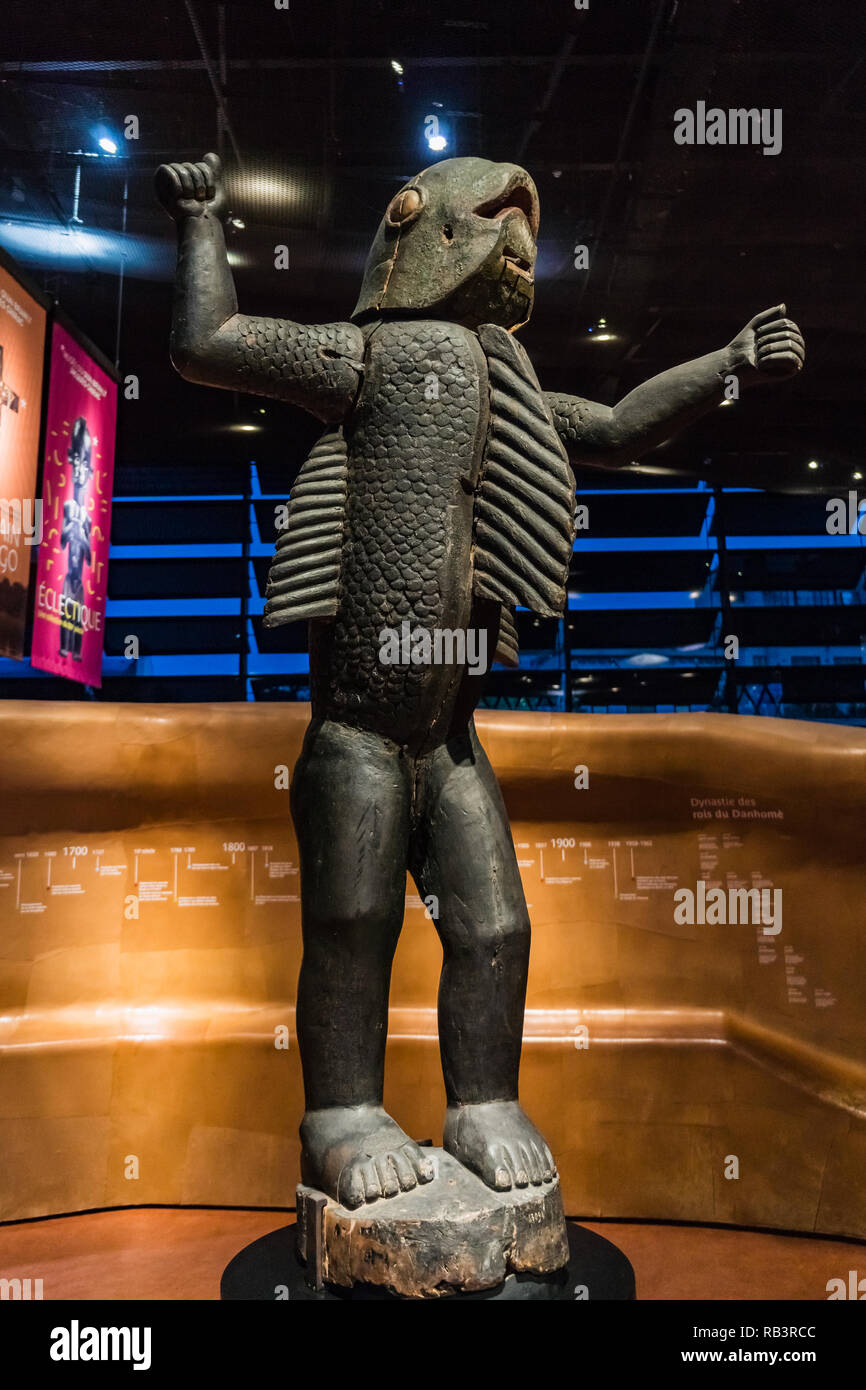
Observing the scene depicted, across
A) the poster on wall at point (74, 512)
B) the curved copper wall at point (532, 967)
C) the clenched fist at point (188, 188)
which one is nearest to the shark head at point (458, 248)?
the clenched fist at point (188, 188)

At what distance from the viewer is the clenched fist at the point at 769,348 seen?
185 centimetres

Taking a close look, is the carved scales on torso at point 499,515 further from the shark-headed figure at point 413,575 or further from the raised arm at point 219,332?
the raised arm at point 219,332

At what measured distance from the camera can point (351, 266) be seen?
11.6ft

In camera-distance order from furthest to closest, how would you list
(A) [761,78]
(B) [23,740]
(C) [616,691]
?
1. (C) [616,691]
2. (A) [761,78]
3. (B) [23,740]

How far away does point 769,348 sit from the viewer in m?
1.85

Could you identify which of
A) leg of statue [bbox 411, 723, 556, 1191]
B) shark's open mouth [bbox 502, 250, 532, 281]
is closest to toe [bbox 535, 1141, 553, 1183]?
leg of statue [bbox 411, 723, 556, 1191]

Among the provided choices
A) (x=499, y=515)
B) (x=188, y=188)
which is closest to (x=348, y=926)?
(x=499, y=515)

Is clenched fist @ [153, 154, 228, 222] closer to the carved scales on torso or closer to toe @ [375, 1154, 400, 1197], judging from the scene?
the carved scales on torso

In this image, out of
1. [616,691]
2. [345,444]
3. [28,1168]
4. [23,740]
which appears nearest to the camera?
[345,444]

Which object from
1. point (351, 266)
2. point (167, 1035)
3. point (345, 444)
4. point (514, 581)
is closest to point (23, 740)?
point (167, 1035)

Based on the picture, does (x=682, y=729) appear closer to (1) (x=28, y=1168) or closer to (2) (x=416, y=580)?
(2) (x=416, y=580)

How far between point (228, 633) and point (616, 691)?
183cm

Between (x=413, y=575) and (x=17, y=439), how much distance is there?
88.8 inches

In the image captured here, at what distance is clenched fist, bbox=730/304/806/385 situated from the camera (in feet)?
6.06
